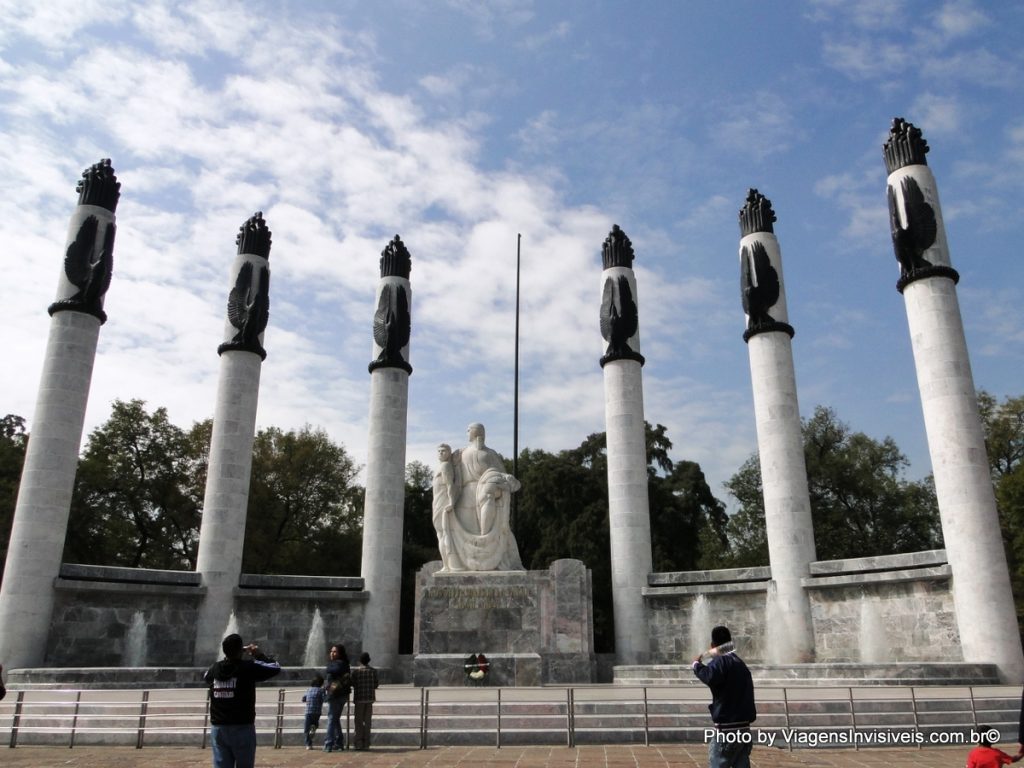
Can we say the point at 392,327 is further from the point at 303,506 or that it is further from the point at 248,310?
the point at 303,506

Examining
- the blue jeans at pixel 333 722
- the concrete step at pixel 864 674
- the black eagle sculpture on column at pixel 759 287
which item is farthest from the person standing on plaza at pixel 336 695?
the black eagle sculpture on column at pixel 759 287

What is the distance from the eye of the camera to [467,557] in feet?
58.1

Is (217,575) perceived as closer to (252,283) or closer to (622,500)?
(252,283)

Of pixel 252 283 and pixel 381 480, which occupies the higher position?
pixel 252 283

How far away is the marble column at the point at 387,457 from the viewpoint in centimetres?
2288

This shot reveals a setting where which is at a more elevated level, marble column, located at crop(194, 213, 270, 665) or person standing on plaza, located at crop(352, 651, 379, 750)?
marble column, located at crop(194, 213, 270, 665)

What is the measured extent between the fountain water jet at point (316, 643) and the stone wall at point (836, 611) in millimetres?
9380

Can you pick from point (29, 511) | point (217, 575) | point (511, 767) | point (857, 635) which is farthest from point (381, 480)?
point (511, 767)

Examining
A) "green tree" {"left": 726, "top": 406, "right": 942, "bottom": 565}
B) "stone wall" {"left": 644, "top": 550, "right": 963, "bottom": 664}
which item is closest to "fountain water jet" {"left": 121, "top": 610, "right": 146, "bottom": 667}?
"stone wall" {"left": 644, "top": 550, "right": 963, "bottom": 664}

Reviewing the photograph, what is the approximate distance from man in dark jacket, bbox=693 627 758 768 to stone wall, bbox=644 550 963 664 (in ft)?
48.6

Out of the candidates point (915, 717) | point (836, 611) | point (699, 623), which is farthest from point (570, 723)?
point (699, 623)

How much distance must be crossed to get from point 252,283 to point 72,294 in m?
4.99

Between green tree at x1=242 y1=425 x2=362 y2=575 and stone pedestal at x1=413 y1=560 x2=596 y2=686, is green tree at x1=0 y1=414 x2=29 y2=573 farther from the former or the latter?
stone pedestal at x1=413 y1=560 x2=596 y2=686

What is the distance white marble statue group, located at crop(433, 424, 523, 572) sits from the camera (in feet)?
58.1
